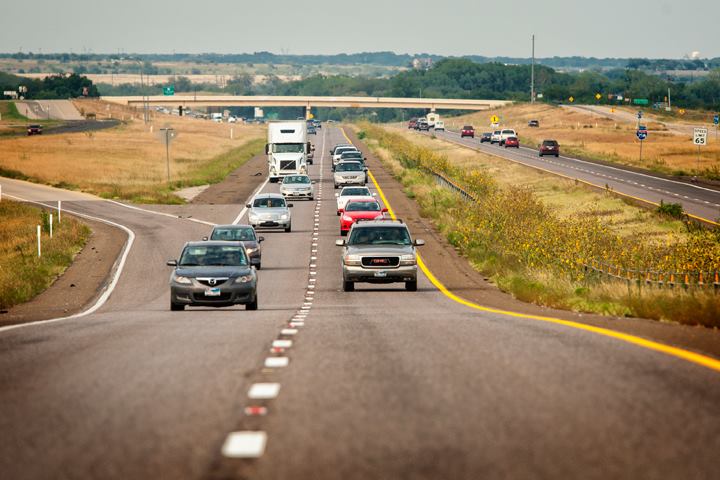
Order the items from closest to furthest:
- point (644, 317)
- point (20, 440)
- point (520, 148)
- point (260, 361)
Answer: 1. point (20, 440)
2. point (260, 361)
3. point (644, 317)
4. point (520, 148)

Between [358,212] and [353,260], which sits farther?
[358,212]

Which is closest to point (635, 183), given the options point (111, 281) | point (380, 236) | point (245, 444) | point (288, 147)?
point (288, 147)

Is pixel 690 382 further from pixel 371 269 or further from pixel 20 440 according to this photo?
pixel 371 269

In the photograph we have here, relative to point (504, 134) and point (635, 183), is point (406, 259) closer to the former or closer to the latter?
point (635, 183)

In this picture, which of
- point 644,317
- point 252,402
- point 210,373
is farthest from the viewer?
point 644,317

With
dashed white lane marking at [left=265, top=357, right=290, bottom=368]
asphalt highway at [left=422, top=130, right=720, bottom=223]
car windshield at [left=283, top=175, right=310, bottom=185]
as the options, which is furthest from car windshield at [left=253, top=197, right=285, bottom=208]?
dashed white lane marking at [left=265, top=357, right=290, bottom=368]

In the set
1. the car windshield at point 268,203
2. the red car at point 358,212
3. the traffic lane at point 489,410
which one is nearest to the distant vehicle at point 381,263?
the traffic lane at point 489,410

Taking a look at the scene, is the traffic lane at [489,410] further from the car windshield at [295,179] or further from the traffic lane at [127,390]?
the car windshield at [295,179]

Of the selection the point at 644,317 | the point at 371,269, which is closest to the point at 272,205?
the point at 371,269

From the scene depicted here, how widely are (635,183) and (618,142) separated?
60.0m

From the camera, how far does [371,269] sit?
29484 mm

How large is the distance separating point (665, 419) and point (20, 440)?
4708 mm

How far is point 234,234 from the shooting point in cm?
3678

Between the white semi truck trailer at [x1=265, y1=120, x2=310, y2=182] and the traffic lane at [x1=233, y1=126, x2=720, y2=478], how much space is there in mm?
62560
